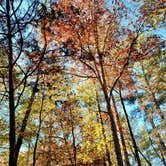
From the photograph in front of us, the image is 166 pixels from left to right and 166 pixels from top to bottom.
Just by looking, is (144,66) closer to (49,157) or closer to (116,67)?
(116,67)

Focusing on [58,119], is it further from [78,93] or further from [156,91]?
[156,91]

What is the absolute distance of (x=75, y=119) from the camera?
789 inches

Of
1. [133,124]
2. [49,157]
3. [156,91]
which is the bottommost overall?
[49,157]

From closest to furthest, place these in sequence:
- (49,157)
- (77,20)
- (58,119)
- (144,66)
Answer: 1. (77,20)
2. (49,157)
3. (58,119)
4. (144,66)

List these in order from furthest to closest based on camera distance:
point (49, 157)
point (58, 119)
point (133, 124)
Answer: point (133, 124) < point (58, 119) < point (49, 157)

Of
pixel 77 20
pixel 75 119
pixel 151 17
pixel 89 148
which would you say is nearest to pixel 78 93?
pixel 75 119

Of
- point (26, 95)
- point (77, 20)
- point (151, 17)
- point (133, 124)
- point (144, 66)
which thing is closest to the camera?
point (151, 17)

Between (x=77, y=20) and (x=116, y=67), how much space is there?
322 centimetres

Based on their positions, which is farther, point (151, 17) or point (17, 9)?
point (17, 9)

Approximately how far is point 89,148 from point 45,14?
10448 millimetres

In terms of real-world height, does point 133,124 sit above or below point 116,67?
above

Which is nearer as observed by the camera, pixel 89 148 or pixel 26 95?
pixel 26 95

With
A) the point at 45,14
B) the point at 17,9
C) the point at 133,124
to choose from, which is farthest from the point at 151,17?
the point at 133,124

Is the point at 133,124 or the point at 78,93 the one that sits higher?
the point at 133,124
